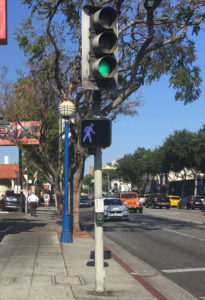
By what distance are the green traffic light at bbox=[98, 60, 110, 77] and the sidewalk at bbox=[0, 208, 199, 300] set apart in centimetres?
349

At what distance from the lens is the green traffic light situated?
282 inches

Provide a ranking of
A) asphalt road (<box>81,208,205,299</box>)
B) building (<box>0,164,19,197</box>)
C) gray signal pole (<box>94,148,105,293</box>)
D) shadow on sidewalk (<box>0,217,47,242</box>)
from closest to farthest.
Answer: gray signal pole (<box>94,148,105,293</box>)
asphalt road (<box>81,208,205,299</box>)
shadow on sidewalk (<box>0,217,47,242</box>)
building (<box>0,164,19,197</box>)

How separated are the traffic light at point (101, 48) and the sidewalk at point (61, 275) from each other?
3367 millimetres

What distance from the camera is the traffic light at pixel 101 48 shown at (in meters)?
7.09

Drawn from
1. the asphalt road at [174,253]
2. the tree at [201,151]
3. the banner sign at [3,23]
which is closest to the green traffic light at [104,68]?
the asphalt road at [174,253]

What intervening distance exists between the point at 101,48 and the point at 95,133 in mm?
1362

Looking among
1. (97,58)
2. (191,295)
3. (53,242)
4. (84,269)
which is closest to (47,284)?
(84,269)

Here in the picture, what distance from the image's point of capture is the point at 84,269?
10.0 m

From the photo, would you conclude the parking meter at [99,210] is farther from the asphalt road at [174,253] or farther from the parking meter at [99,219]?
the asphalt road at [174,253]

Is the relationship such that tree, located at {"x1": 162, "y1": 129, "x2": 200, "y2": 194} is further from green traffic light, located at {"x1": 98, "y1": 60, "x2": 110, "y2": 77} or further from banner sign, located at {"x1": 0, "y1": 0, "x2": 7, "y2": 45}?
green traffic light, located at {"x1": 98, "y1": 60, "x2": 110, "y2": 77}

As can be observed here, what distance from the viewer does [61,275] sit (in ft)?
30.3

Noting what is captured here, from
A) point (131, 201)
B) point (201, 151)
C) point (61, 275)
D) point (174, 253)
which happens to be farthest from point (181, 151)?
point (61, 275)

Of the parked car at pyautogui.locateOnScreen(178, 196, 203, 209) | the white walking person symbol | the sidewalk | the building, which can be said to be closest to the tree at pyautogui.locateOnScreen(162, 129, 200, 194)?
the parked car at pyautogui.locateOnScreen(178, 196, 203, 209)

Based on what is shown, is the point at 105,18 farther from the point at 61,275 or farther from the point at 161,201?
the point at 161,201
